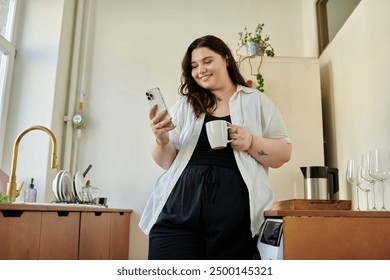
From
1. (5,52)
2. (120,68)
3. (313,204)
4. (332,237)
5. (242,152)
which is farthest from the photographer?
(120,68)

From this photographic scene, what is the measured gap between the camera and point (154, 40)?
8.21ft

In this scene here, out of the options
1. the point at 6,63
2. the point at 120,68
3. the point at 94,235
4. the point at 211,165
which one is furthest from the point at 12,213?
the point at 120,68

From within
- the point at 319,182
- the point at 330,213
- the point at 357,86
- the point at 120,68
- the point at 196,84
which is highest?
the point at 120,68

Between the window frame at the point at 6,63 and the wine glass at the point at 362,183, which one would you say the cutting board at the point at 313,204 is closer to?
the wine glass at the point at 362,183

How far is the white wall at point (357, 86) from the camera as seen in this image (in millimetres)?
1439

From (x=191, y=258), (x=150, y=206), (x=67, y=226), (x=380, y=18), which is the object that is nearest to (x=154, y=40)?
Answer: (x=380, y=18)

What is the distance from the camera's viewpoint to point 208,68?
37.5 inches

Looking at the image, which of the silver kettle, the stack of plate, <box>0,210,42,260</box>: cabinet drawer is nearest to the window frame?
the stack of plate

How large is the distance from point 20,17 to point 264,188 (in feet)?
6.48

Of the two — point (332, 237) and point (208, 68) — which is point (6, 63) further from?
point (332, 237)

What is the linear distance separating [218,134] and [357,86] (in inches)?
43.0

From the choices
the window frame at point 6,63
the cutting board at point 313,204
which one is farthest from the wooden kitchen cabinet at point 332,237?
the window frame at point 6,63

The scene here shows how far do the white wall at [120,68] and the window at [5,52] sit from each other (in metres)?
0.04
